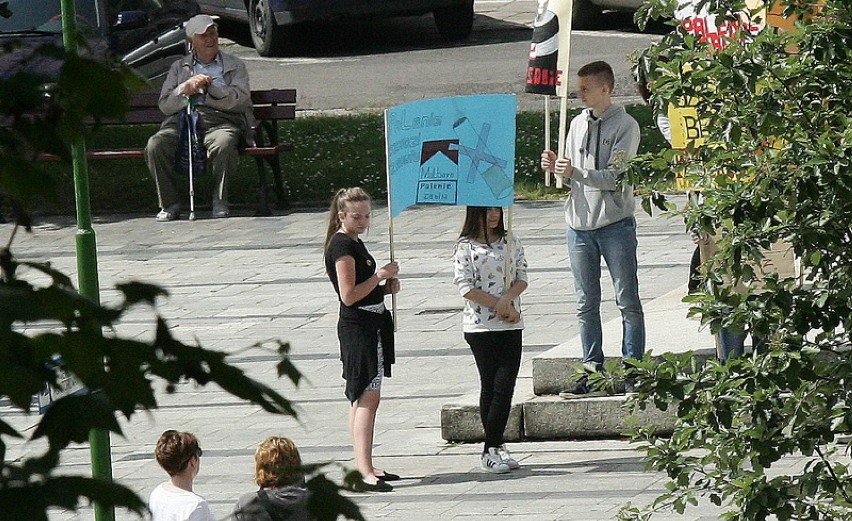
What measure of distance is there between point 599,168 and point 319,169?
8820 mm

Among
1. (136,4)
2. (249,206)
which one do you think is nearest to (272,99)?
(249,206)

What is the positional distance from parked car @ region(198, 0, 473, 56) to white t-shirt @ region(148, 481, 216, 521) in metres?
18.6

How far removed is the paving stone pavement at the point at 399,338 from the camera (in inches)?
331

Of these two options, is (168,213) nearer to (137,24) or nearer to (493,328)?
(137,24)

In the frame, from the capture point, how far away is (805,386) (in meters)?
4.60

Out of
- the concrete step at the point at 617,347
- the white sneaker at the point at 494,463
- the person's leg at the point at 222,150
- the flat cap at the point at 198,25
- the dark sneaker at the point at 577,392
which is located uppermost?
the flat cap at the point at 198,25

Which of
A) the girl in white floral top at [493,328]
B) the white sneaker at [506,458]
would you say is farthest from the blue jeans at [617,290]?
the white sneaker at [506,458]

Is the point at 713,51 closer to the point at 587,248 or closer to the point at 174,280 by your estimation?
the point at 587,248

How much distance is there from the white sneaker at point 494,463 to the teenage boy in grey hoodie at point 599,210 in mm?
879

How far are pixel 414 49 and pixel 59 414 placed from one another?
958 inches

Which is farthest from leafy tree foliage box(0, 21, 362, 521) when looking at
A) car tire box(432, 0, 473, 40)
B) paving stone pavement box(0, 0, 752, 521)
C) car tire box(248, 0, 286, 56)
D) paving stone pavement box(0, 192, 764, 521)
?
car tire box(432, 0, 473, 40)

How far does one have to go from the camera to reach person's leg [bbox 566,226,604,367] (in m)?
9.35

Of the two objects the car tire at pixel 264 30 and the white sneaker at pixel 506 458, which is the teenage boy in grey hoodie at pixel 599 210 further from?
the car tire at pixel 264 30

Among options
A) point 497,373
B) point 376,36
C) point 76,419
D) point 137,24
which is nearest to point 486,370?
point 497,373
